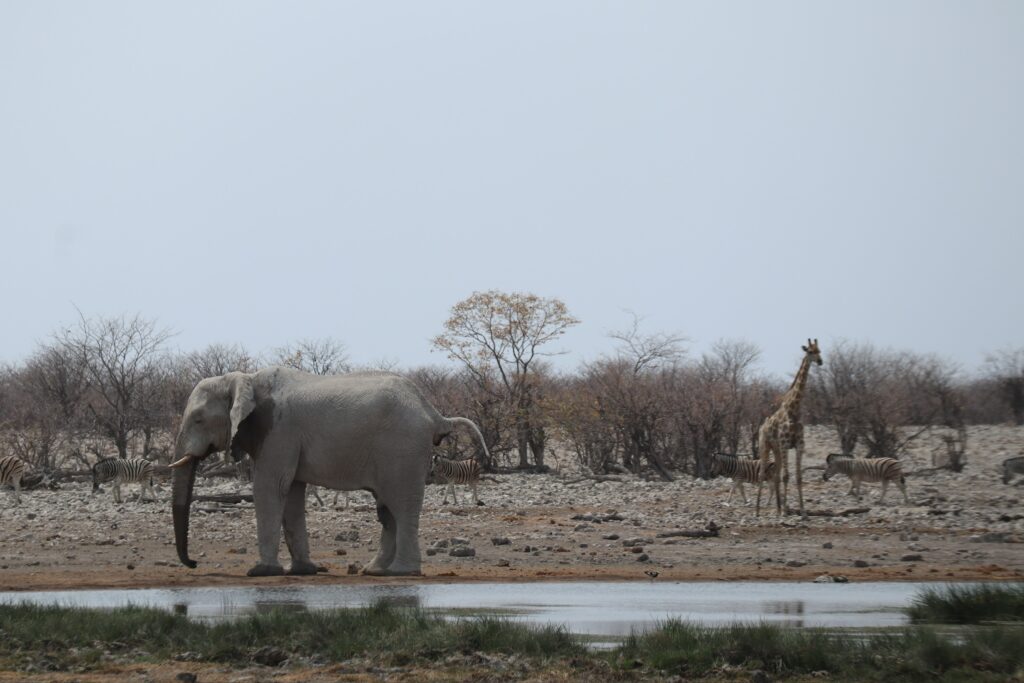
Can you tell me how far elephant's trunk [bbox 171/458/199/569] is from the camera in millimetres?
16797

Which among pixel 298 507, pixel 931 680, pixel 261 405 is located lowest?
pixel 931 680

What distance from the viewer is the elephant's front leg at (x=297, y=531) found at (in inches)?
670

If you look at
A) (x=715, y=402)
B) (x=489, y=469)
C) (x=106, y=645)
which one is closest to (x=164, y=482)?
(x=489, y=469)

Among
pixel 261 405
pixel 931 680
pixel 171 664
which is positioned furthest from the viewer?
pixel 261 405

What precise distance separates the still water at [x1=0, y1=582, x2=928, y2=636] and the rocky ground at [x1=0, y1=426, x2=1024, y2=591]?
932 millimetres

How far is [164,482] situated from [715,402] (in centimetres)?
1427

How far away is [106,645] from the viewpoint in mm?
10977

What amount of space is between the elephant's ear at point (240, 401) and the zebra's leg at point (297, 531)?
42.1 inches

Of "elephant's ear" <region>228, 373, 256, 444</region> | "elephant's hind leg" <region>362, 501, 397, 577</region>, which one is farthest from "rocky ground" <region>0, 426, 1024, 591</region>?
"elephant's ear" <region>228, 373, 256, 444</region>

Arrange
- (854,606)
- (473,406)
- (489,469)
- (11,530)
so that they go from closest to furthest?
(854,606), (11,530), (489,469), (473,406)

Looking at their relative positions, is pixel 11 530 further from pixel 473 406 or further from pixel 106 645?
pixel 473 406

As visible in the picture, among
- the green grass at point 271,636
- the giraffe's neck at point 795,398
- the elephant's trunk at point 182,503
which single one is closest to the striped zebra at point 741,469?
the giraffe's neck at point 795,398

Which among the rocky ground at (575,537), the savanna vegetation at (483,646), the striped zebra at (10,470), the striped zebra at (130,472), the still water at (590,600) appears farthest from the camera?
the striped zebra at (10,470)

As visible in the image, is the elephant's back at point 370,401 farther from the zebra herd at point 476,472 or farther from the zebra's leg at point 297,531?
the zebra herd at point 476,472
